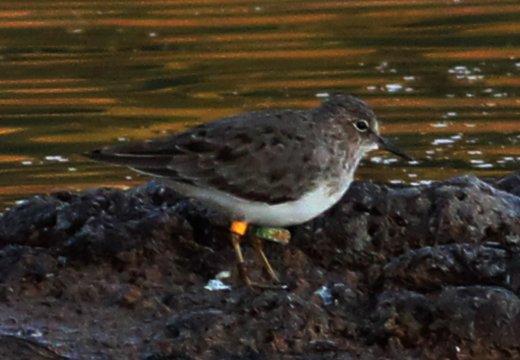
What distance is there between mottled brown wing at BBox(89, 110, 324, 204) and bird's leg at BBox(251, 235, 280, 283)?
33cm

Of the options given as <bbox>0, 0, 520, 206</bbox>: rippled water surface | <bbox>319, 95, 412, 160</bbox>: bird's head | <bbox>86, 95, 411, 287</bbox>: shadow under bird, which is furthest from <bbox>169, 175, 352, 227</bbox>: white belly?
<bbox>0, 0, 520, 206</bbox>: rippled water surface

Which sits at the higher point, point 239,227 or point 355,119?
point 355,119

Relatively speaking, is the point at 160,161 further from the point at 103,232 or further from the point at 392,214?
the point at 392,214

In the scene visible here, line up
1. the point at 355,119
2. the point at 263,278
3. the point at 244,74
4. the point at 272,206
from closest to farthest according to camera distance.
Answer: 1. the point at 272,206
2. the point at 263,278
3. the point at 355,119
4. the point at 244,74

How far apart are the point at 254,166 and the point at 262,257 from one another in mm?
466

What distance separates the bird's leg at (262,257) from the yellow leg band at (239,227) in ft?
0.69

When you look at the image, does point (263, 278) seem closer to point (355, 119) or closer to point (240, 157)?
point (240, 157)

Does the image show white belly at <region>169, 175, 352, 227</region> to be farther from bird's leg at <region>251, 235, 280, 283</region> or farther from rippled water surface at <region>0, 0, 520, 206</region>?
rippled water surface at <region>0, 0, 520, 206</region>

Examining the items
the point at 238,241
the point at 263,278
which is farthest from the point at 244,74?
the point at 238,241

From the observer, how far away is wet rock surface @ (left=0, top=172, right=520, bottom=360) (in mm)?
7840

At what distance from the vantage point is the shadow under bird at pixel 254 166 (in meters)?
8.45

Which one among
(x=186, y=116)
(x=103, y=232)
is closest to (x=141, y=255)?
(x=103, y=232)

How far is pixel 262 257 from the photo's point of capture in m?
8.64

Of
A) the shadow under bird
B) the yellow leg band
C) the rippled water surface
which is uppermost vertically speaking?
the shadow under bird
